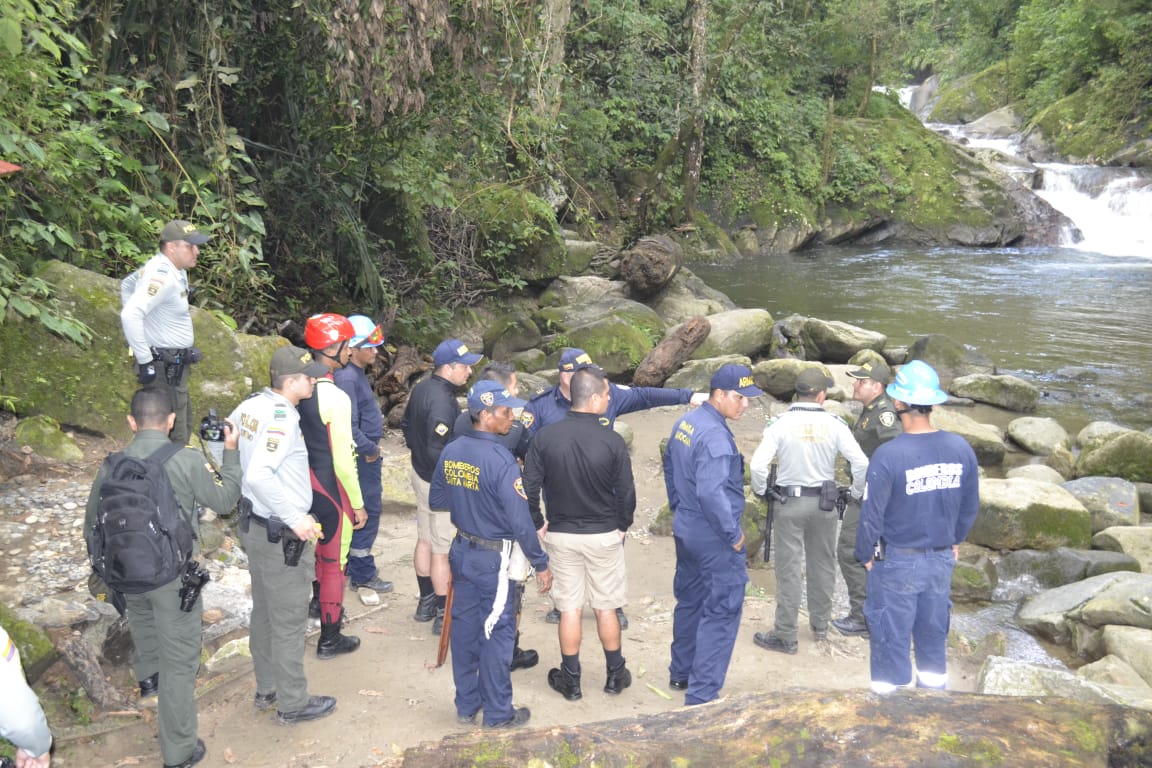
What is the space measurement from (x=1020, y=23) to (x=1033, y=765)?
1582 inches

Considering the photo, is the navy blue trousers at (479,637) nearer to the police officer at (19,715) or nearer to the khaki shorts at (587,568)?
the khaki shorts at (587,568)

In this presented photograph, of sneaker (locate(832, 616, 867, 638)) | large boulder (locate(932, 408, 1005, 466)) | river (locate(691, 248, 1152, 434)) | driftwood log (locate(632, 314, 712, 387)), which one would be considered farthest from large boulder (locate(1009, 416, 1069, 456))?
sneaker (locate(832, 616, 867, 638))

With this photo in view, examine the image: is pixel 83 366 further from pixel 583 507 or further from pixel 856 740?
pixel 856 740

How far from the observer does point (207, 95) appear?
29.7ft

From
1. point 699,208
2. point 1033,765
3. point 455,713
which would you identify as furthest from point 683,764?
point 699,208

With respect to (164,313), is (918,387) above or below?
below

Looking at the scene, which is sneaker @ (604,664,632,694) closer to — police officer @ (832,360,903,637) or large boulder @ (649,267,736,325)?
police officer @ (832,360,903,637)

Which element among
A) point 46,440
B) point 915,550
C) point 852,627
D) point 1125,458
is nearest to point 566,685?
point 915,550

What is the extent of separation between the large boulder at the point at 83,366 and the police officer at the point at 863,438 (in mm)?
5220

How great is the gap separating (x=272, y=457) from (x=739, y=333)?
10535 mm

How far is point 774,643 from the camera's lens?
6.12 meters

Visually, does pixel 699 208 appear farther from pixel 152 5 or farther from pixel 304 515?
pixel 304 515

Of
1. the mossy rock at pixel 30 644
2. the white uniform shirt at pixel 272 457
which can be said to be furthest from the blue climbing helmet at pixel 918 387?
the mossy rock at pixel 30 644

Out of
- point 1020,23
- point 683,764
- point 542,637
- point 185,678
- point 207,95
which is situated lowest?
point 542,637
